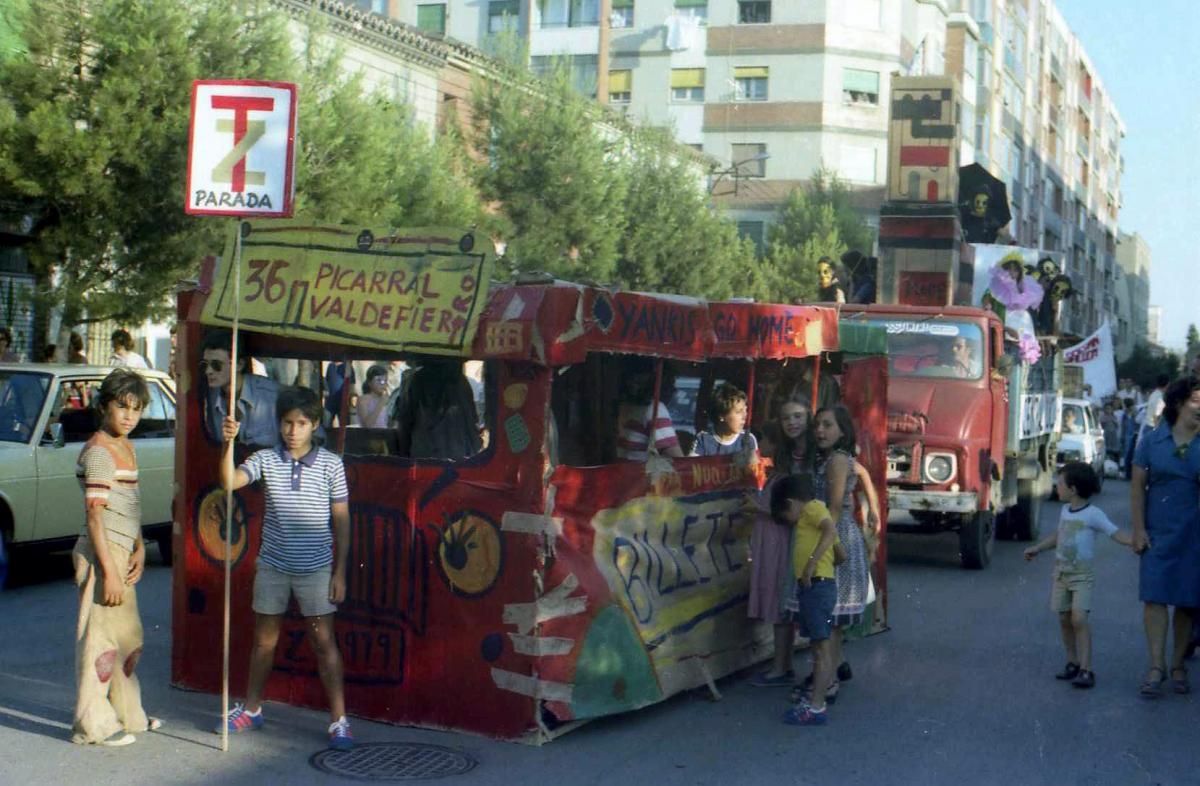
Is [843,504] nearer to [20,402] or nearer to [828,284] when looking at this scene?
[20,402]

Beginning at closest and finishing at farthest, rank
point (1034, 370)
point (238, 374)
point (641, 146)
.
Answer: point (238, 374), point (1034, 370), point (641, 146)

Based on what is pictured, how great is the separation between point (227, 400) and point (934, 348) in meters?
8.81

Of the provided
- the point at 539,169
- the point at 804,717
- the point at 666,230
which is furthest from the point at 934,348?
the point at 666,230

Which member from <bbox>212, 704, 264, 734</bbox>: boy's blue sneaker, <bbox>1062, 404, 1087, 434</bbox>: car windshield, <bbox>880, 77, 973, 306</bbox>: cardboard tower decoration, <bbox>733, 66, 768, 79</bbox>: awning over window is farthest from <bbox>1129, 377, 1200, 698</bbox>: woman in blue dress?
<bbox>733, 66, 768, 79</bbox>: awning over window

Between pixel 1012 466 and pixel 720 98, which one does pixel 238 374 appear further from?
pixel 720 98

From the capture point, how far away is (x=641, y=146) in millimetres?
35188

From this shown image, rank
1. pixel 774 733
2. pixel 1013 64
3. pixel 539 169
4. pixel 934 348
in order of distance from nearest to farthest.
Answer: pixel 774 733 → pixel 934 348 → pixel 539 169 → pixel 1013 64

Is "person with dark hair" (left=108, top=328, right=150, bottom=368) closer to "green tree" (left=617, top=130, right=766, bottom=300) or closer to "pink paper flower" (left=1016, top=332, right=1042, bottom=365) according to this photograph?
"pink paper flower" (left=1016, top=332, right=1042, bottom=365)

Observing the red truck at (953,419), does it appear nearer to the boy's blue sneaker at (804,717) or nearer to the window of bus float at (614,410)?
the window of bus float at (614,410)

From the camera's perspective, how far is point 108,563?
6.32 meters

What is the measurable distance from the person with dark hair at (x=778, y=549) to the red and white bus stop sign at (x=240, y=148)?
119 inches

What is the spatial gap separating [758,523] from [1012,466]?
807cm

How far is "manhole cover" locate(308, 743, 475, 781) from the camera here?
6.14 m

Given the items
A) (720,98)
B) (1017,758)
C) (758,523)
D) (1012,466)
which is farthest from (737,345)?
(720,98)
